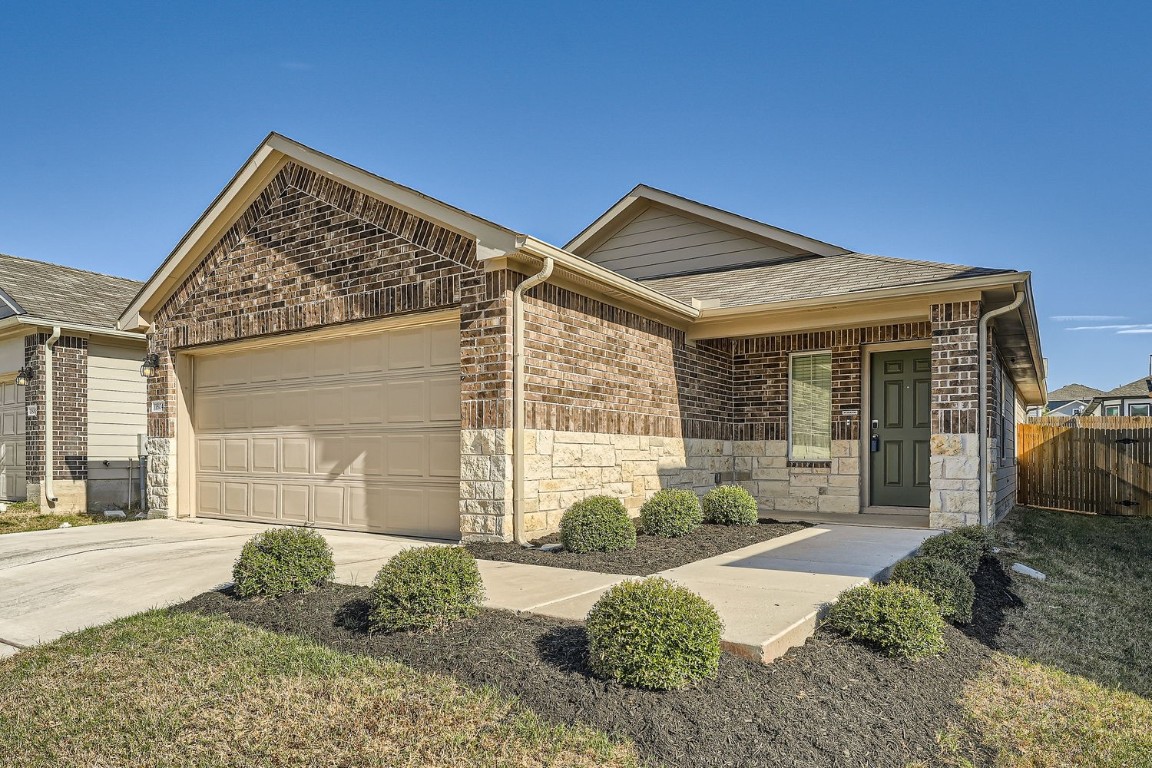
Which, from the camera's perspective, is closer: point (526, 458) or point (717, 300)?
point (526, 458)

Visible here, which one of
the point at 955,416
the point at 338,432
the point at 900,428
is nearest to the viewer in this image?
the point at 955,416

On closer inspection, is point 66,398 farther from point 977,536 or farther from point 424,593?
point 977,536

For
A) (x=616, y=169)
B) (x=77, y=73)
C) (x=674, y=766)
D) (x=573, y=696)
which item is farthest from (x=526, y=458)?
(x=616, y=169)

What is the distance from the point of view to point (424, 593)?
434cm

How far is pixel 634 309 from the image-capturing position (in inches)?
367

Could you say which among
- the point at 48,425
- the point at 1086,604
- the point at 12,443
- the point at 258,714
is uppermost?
the point at 48,425

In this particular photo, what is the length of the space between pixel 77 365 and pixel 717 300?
10590mm

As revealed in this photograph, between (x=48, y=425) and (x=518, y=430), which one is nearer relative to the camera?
(x=518, y=430)

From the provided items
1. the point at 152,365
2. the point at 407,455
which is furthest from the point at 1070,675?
the point at 152,365

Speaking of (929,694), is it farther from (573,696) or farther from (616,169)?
(616,169)

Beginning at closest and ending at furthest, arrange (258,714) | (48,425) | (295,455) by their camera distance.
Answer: (258,714) < (295,455) < (48,425)

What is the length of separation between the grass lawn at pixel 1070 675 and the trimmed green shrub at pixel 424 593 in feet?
8.51

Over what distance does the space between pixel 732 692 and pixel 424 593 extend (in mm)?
1841

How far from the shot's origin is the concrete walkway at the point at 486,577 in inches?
182
